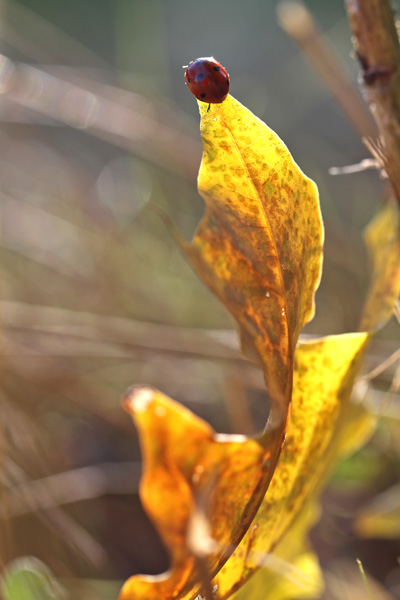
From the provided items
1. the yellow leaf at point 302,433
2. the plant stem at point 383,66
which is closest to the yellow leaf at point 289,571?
the yellow leaf at point 302,433

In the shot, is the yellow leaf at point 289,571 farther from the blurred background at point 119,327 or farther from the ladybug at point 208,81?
the ladybug at point 208,81

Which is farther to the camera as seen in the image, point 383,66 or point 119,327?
point 119,327

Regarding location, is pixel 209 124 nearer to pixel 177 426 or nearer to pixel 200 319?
pixel 177 426

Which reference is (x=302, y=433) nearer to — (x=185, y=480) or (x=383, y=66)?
(x=185, y=480)

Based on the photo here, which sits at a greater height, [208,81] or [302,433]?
[208,81]

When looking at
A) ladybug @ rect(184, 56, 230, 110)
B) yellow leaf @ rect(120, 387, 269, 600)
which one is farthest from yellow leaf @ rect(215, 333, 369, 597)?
ladybug @ rect(184, 56, 230, 110)

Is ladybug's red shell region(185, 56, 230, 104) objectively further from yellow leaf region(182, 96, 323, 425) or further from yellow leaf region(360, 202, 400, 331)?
yellow leaf region(360, 202, 400, 331)

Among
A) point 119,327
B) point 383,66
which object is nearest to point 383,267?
point 383,66
